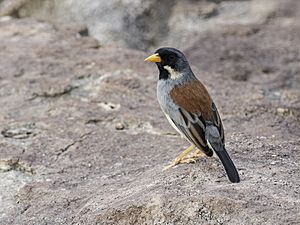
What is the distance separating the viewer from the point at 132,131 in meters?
6.33

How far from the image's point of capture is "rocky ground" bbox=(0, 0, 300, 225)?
14.9 feet

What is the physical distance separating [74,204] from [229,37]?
4057 mm

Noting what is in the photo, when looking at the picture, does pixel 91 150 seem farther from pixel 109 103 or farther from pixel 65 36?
pixel 65 36

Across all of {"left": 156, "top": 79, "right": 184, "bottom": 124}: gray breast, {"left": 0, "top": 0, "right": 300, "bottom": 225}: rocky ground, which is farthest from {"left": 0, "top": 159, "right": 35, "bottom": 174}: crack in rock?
{"left": 156, "top": 79, "right": 184, "bottom": 124}: gray breast

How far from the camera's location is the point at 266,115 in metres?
6.54

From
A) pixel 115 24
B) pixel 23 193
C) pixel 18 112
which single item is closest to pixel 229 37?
pixel 115 24

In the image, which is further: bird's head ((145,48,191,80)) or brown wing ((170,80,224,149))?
bird's head ((145,48,191,80))

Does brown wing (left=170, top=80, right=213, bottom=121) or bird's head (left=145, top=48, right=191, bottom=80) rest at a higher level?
bird's head (left=145, top=48, right=191, bottom=80)

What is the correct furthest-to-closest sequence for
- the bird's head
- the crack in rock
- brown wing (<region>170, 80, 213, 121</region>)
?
the bird's head, the crack in rock, brown wing (<region>170, 80, 213, 121</region>)

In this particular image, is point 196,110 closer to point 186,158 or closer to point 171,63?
point 186,158

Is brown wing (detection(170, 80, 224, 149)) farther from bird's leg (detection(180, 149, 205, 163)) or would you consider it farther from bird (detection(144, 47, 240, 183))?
bird's leg (detection(180, 149, 205, 163))

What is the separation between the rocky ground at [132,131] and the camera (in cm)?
453

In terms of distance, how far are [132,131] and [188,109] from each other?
38.2 inches

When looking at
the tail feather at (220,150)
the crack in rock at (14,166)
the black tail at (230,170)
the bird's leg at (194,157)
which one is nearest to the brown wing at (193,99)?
the tail feather at (220,150)
